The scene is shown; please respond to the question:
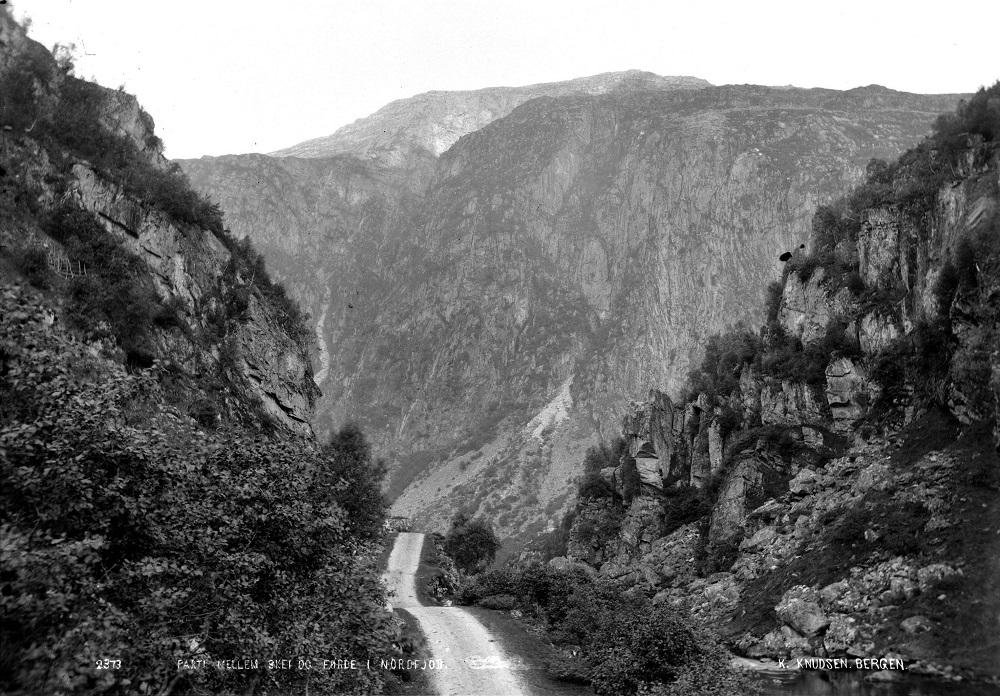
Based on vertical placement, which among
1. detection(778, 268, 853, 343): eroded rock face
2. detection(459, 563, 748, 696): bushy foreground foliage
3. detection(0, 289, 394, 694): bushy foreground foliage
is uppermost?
detection(778, 268, 853, 343): eroded rock face

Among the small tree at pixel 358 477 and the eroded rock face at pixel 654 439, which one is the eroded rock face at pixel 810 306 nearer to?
the eroded rock face at pixel 654 439

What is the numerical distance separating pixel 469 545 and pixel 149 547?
5312 cm

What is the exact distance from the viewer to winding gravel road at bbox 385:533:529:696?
18219 millimetres

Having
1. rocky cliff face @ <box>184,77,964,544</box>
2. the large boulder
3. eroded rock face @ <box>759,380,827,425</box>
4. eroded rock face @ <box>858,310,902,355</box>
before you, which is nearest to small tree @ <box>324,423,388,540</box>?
the large boulder

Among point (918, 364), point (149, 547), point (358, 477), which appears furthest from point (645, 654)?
point (358, 477)

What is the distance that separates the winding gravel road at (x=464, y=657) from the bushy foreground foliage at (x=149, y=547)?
2.73 m

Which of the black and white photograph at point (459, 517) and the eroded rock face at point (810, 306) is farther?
the eroded rock face at point (810, 306)

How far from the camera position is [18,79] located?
39.4m

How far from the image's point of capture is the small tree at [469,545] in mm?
59531

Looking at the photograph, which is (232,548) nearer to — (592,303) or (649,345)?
(649,345)

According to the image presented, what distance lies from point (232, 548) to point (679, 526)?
128 ft

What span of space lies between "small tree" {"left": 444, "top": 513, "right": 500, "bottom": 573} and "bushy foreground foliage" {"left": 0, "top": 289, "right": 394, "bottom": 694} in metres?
49.2

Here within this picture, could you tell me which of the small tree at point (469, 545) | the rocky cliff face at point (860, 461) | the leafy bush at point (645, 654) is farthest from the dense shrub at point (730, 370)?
the leafy bush at point (645, 654)

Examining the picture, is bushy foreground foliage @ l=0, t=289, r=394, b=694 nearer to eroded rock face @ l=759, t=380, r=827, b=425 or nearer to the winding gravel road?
the winding gravel road
